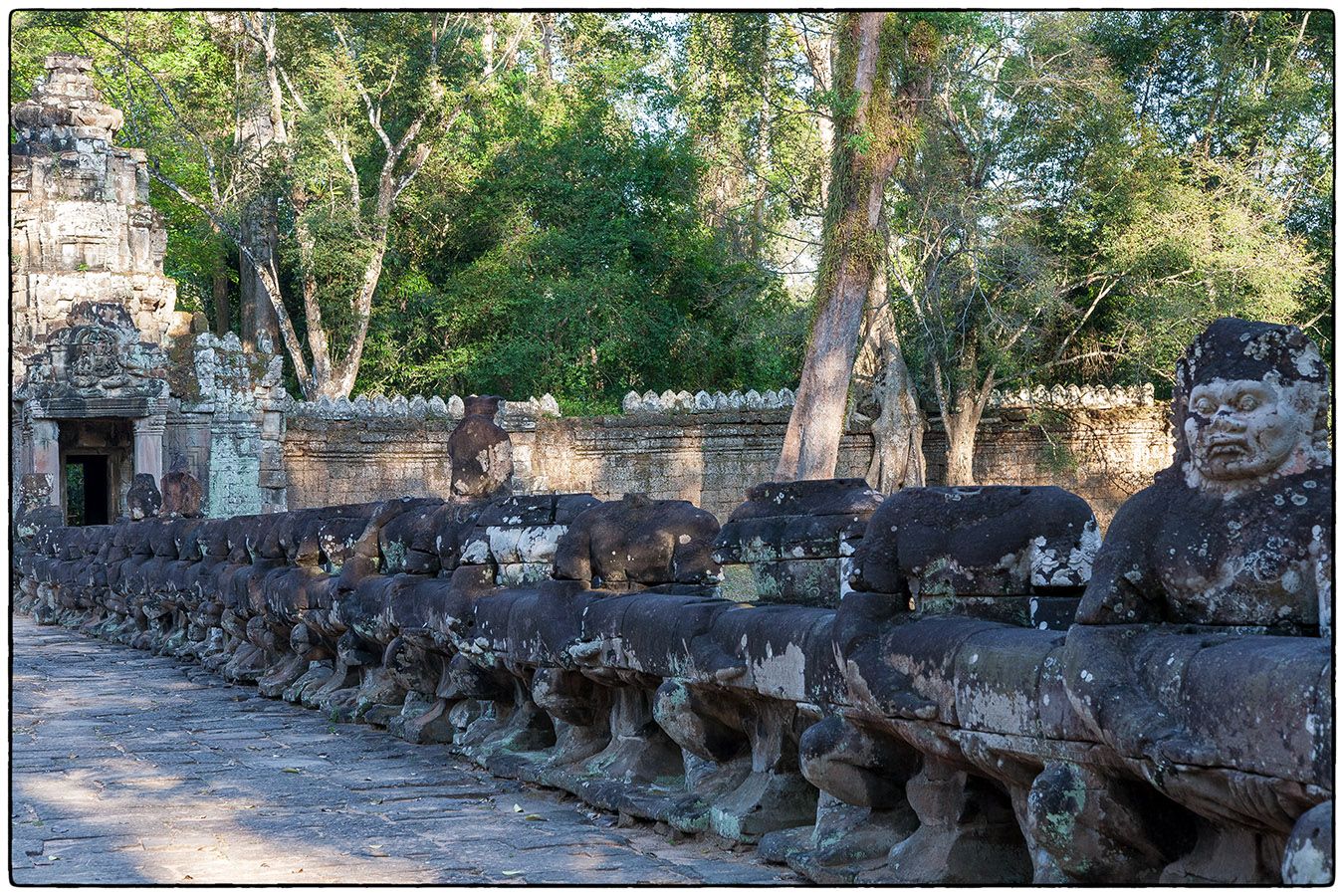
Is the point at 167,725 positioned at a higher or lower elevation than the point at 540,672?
lower

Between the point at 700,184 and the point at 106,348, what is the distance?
36.8 feet

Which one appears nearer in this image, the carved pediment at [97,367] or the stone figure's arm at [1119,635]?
the stone figure's arm at [1119,635]

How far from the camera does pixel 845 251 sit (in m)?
18.7

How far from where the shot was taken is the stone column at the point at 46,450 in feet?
86.8

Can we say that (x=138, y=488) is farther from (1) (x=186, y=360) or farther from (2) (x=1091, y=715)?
(2) (x=1091, y=715)

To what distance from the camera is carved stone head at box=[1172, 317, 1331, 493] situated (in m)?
3.42

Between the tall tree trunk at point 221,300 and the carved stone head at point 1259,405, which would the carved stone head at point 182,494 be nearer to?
the carved stone head at point 1259,405

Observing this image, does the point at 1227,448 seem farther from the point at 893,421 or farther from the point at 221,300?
the point at 221,300

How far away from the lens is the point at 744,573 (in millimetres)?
16156

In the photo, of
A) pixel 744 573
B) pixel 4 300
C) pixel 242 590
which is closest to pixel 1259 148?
pixel 744 573

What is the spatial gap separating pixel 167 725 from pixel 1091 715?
6852 millimetres

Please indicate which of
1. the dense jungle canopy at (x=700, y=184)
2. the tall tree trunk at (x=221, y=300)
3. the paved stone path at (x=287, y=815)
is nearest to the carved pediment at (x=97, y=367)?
the dense jungle canopy at (x=700, y=184)

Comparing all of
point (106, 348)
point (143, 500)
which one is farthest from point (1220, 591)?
point (106, 348)

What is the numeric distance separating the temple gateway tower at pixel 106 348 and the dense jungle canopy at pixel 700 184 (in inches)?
65.7
